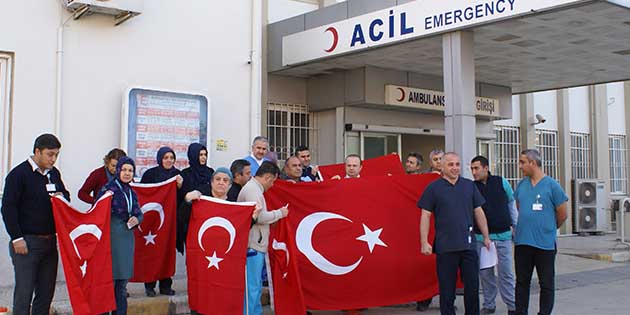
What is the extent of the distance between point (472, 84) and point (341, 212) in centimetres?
353

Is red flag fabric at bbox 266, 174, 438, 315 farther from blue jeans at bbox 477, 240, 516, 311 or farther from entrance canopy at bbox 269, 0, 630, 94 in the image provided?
entrance canopy at bbox 269, 0, 630, 94

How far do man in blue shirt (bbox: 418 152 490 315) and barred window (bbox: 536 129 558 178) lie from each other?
1336 centimetres

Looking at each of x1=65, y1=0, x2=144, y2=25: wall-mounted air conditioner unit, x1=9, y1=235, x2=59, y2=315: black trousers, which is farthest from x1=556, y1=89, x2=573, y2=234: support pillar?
x1=9, y1=235, x2=59, y2=315: black trousers

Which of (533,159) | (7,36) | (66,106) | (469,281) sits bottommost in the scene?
(469,281)

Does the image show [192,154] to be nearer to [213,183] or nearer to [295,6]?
[213,183]

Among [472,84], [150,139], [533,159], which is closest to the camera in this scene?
[533,159]

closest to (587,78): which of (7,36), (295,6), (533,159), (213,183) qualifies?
(295,6)

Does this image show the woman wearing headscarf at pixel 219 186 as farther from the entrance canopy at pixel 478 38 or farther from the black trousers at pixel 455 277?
the entrance canopy at pixel 478 38

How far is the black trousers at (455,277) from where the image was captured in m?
6.77

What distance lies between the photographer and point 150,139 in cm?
922

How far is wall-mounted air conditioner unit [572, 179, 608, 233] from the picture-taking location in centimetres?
1873

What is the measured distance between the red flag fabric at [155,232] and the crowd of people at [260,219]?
177mm

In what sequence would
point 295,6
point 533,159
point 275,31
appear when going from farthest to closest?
point 295,6
point 275,31
point 533,159

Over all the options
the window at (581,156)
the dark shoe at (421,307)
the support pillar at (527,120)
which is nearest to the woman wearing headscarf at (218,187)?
the dark shoe at (421,307)
